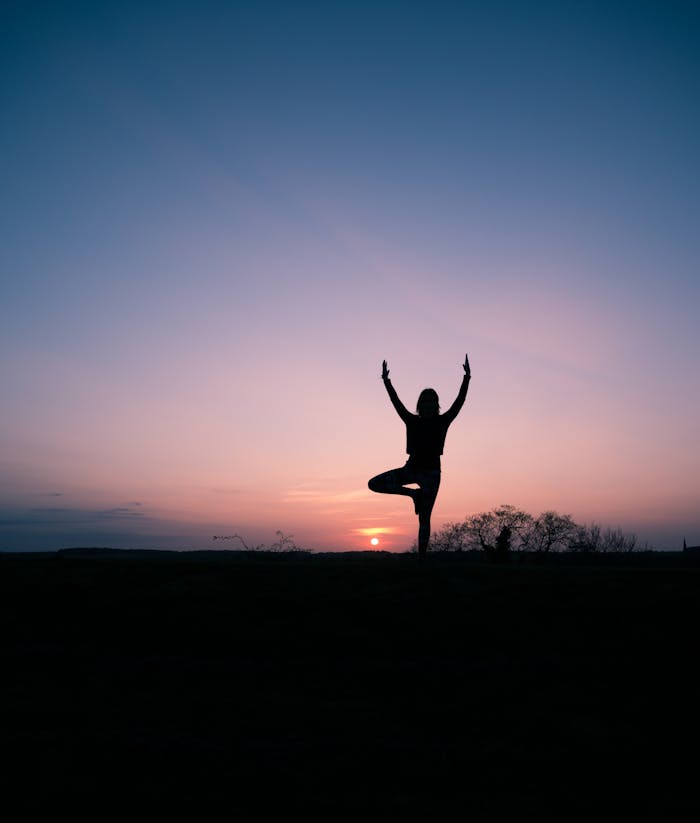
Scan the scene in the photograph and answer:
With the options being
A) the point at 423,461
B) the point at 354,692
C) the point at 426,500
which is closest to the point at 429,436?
the point at 423,461

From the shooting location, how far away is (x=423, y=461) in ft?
39.7

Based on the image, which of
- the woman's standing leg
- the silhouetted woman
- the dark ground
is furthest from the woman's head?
the dark ground

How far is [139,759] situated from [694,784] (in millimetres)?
3857

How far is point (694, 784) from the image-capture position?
4.63 m

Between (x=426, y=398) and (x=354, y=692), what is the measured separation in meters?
6.79

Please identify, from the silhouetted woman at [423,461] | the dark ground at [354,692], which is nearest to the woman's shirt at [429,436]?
the silhouetted woman at [423,461]

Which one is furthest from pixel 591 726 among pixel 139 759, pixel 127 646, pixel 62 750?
pixel 127 646

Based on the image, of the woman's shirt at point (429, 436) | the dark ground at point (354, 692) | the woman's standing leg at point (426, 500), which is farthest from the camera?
the woman's shirt at point (429, 436)

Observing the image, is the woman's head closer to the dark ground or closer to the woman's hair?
the woman's hair

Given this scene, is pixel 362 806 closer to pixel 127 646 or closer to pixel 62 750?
pixel 62 750

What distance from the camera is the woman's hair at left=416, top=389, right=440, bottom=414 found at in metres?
12.4

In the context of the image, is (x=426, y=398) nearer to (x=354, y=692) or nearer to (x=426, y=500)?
(x=426, y=500)

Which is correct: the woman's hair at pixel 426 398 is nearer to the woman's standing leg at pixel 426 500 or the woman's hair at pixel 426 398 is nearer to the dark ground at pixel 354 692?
the woman's standing leg at pixel 426 500

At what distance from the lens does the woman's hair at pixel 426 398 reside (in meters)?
12.4
